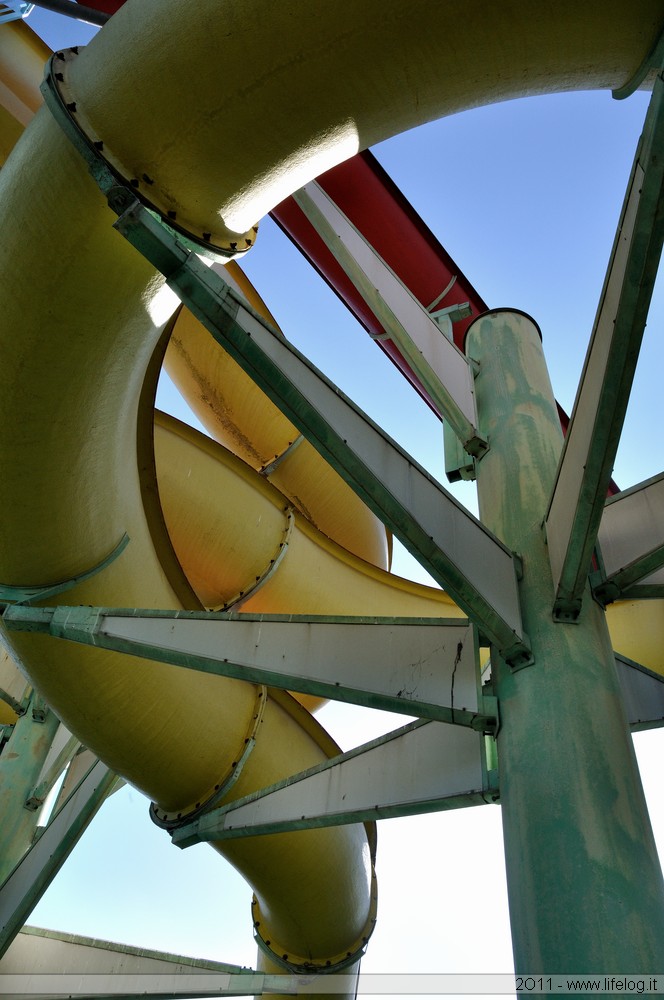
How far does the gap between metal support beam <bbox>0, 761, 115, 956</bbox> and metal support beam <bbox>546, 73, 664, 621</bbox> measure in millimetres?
2836

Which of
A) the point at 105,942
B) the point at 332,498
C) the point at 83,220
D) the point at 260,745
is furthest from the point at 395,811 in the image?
the point at 332,498

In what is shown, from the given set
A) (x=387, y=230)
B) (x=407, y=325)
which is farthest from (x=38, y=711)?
(x=387, y=230)

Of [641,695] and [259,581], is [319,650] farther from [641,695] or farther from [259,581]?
[259,581]

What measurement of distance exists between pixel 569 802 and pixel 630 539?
113cm

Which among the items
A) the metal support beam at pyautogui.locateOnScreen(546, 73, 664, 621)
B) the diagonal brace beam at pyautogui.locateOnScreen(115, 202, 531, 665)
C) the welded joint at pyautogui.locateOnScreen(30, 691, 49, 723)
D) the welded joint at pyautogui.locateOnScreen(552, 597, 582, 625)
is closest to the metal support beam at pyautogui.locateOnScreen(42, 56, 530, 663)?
the diagonal brace beam at pyautogui.locateOnScreen(115, 202, 531, 665)

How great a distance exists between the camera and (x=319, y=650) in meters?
3.04

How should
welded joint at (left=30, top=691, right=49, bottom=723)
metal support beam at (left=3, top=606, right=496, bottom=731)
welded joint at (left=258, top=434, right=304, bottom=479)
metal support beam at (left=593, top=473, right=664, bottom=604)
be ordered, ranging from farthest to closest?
welded joint at (left=258, top=434, right=304, bottom=479) → welded joint at (left=30, top=691, right=49, bottom=723) → metal support beam at (left=593, top=473, right=664, bottom=604) → metal support beam at (left=3, top=606, right=496, bottom=731)

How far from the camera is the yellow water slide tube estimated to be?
259cm

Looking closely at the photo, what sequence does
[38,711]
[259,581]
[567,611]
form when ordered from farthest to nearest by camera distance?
1. [259,581]
2. [38,711]
3. [567,611]

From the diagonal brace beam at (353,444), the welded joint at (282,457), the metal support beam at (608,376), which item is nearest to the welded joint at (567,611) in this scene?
the metal support beam at (608,376)

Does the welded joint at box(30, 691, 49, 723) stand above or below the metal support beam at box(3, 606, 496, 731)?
above

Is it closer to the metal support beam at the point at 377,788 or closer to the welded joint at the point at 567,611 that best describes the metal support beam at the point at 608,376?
the welded joint at the point at 567,611

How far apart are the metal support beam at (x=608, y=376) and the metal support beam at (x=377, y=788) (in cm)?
68

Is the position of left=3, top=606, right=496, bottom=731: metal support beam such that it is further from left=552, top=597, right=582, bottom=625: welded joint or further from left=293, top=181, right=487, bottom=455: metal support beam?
left=293, top=181, right=487, bottom=455: metal support beam
